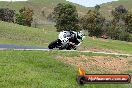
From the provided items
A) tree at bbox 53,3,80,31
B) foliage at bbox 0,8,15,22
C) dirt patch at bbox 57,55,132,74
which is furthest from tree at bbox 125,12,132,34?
dirt patch at bbox 57,55,132,74

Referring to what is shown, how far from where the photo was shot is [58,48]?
39750 mm

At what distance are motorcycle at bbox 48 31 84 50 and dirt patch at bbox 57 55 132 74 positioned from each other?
15.2 feet

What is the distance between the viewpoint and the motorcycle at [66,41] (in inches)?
1555

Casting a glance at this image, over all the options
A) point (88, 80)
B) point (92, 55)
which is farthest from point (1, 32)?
point (88, 80)

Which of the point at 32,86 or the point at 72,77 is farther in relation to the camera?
the point at 72,77

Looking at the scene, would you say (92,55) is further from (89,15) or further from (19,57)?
(89,15)

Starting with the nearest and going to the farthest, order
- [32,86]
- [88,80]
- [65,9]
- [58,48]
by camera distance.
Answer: [88,80], [32,86], [58,48], [65,9]

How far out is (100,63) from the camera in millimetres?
33844

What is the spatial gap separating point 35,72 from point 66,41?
16103 mm

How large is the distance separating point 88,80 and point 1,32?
57.3 metres

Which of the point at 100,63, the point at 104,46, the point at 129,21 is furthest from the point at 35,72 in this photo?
the point at 129,21

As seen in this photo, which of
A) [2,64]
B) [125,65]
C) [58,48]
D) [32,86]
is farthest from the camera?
[58,48]

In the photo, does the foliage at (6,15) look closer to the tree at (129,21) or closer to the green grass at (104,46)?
the tree at (129,21)

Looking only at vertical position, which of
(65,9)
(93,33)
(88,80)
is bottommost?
(93,33)
